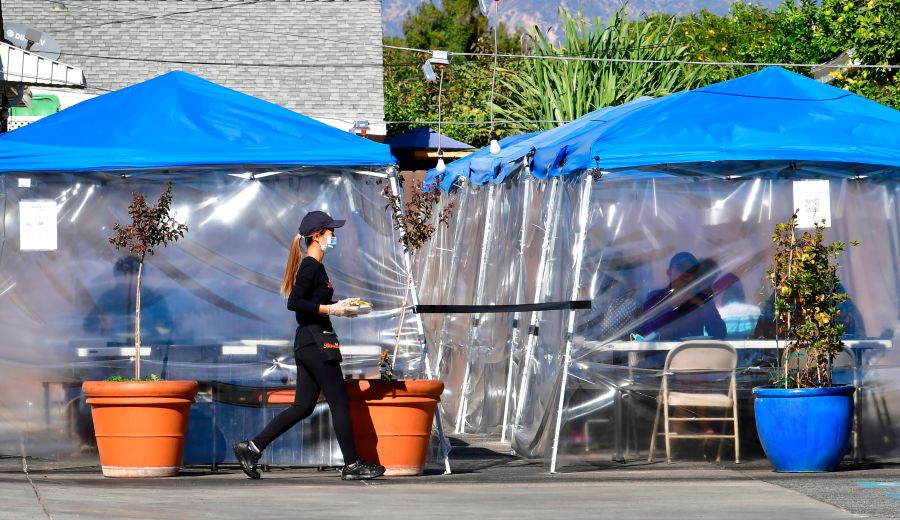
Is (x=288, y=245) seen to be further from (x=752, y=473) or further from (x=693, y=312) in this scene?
(x=752, y=473)

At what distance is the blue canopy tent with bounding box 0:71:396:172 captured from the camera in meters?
11.0

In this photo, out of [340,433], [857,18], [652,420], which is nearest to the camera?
[340,433]

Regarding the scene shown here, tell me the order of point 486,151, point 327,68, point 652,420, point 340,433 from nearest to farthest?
point 340,433 < point 652,420 < point 486,151 < point 327,68

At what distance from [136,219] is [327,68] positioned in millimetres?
16104

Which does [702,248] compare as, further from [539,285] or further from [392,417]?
[392,417]

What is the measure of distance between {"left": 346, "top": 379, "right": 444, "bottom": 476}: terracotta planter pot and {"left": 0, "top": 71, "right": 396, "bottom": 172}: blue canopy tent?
1.74 m

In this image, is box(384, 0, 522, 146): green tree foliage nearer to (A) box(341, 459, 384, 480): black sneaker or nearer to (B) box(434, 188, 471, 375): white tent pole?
(B) box(434, 188, 471, 375): white tent pole

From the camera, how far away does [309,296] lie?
10.1 meters

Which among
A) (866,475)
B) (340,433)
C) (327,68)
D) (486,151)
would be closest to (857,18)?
(486,151)

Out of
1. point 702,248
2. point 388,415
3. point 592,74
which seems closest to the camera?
point 388,415

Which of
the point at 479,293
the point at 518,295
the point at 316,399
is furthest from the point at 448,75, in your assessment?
the point at 316,399

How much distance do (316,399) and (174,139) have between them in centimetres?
233

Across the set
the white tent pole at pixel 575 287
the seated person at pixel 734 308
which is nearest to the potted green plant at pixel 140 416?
the white tent pole at pixel 575 287

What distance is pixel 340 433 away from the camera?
1013 cm
